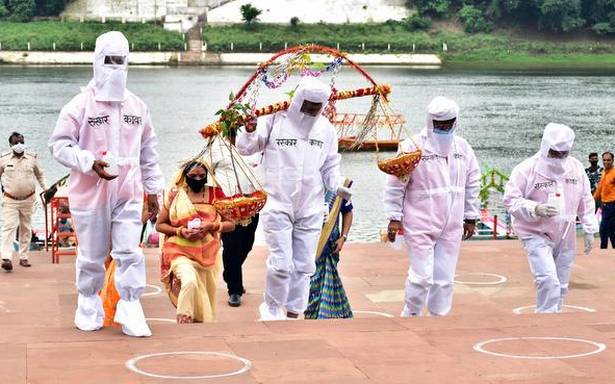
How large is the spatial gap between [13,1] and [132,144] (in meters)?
100

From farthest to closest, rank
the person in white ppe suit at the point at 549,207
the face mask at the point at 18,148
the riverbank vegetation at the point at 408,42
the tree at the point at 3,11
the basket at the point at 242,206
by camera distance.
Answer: the tree at the point at 3,11 → the riverbank vegetation at the point at 408,42 → the face mask at the point at 18,148 → the person in white ppe suit at the point at 549,207 → the basket at the point at 242,206

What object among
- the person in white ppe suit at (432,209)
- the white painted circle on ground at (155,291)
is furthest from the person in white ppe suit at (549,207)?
the white painted circle on ground at (155,291)

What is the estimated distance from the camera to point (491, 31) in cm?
11000

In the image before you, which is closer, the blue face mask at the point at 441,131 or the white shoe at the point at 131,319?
the white shoe at the point at 131,319

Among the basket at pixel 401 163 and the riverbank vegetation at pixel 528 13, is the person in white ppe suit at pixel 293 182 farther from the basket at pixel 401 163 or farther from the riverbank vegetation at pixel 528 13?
the riverbank vegetation at pixel 528 13

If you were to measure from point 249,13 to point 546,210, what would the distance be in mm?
96836

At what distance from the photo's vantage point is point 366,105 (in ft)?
204

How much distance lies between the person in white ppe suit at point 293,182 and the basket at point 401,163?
0.35 m

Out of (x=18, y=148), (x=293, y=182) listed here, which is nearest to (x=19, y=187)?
(x=18, y=148)

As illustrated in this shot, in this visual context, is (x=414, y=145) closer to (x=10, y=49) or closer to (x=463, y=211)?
(x=463, y=211)

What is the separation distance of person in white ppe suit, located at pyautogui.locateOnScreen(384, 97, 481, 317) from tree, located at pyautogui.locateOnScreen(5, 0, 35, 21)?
98.2 meters

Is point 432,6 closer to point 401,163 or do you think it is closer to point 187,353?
point 401,163

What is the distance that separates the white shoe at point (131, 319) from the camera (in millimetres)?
7914

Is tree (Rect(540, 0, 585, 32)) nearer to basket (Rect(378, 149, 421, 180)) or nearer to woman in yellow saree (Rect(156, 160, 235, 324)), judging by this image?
basket (Rect(378, 149, 421, 180))
